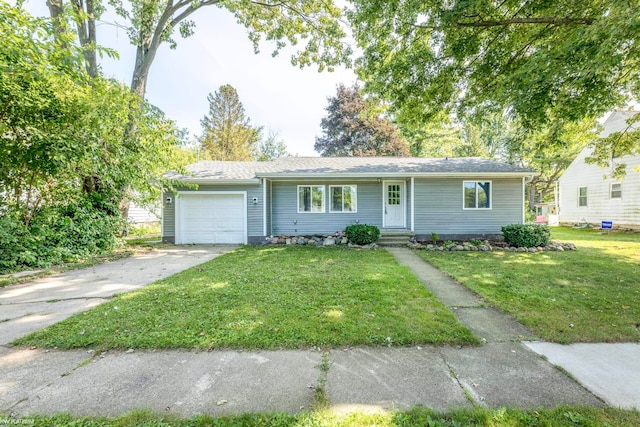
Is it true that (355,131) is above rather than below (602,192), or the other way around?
above

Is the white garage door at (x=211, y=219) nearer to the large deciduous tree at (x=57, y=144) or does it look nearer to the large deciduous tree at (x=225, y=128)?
the large deciduous tree at (x=57, y=144)

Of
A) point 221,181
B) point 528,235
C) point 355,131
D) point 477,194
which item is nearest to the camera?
point 528,235

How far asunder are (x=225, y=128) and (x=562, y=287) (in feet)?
88.8

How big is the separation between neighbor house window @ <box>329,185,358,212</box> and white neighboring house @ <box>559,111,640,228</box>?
11.8 m

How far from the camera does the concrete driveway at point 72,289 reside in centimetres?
376

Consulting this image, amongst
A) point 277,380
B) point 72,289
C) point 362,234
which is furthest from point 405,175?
point 72,289

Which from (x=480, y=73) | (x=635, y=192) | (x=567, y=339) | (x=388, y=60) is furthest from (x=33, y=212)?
(x=635, y=192)

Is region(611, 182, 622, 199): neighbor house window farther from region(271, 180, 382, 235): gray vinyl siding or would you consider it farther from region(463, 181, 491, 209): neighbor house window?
region(271, 180, 382, 235): gray vinyl siding

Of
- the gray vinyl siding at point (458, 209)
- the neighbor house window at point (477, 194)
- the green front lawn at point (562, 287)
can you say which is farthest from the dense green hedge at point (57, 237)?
the neighbor house window at point (477, 194)

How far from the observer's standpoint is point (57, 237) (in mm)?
7281

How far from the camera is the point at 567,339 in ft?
10.5

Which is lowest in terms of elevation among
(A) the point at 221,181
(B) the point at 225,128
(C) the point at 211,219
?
(C) the point at 211,219

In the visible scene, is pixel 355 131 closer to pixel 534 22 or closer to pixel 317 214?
pixel 317 214

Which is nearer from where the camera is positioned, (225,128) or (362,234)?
(362,234)
